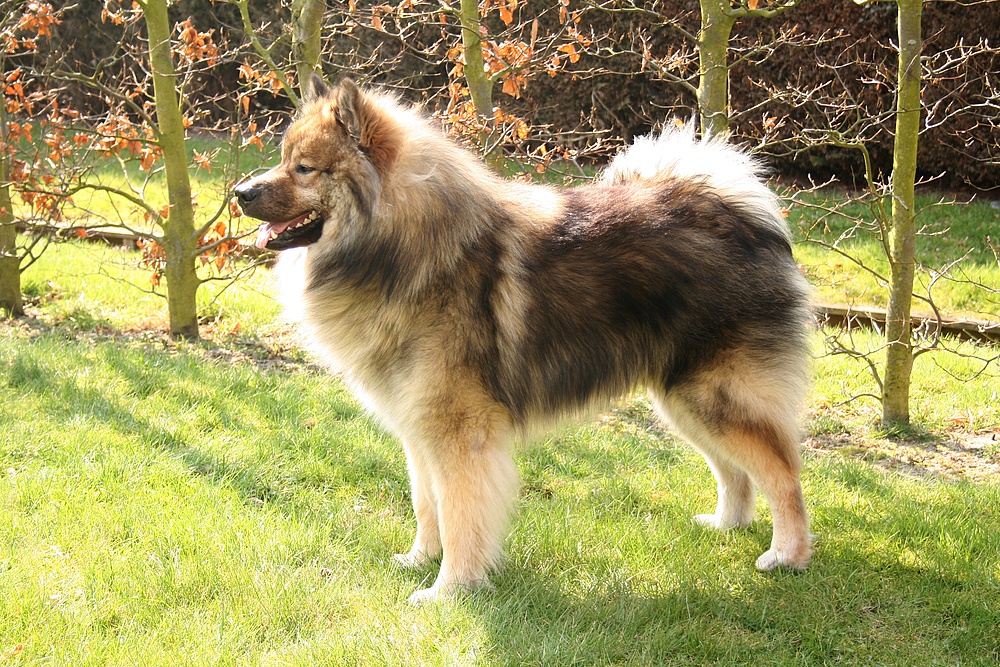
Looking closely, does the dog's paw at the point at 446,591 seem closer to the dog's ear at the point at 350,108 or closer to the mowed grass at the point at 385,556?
the mowed grass at the point at 385,556

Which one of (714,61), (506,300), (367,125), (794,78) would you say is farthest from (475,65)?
(794,78)

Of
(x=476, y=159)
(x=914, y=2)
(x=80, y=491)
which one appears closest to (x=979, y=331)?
(x=914, y=2)

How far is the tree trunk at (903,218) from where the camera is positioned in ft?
15.3

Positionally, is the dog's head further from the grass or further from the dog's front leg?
the grass

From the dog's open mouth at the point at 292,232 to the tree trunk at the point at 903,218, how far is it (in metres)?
3.04

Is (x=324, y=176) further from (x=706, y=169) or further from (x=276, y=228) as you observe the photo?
(x=706, y=169)

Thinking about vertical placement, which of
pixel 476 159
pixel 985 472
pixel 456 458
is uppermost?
pixel 476 159

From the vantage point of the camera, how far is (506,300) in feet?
11.1

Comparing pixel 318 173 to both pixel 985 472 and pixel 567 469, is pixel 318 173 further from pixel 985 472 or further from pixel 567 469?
pixel 985 472

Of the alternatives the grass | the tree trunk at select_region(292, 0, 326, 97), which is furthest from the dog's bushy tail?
the tree trunk at select_region(292, 0, 326, 97)

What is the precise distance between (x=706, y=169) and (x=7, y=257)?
5532 millimetres

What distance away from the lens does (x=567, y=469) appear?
14.9 feet

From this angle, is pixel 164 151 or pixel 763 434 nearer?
pixel 763 434

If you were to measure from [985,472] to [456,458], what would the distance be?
2972 millimetres
